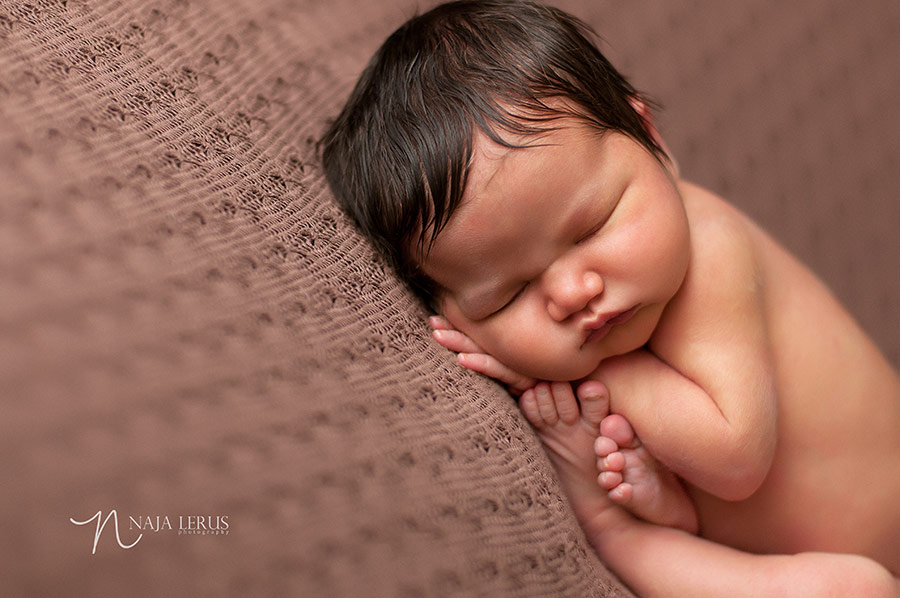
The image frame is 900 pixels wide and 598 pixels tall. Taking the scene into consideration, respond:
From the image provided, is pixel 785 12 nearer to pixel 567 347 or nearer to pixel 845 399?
pixel 845 399

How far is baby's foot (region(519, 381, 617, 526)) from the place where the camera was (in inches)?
31.9

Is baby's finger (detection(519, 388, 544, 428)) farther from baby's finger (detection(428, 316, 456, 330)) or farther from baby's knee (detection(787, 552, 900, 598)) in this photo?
baby's knee (detection(787, 552, 900, 598))

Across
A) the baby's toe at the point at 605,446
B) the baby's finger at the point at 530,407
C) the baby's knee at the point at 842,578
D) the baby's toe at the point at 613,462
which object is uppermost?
the baby's finger at the point at 530,407

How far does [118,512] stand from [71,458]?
41 millimetres

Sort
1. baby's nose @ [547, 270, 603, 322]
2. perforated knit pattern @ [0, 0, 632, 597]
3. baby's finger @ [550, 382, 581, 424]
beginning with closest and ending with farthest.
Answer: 1. perforated knit pattern @ [0, 0, 632, 597]
2. baby's nose @ [547, 270, 603, 322]
3. baby's finger @ [550, 382, 581, 424]

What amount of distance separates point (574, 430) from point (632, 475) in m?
0.08

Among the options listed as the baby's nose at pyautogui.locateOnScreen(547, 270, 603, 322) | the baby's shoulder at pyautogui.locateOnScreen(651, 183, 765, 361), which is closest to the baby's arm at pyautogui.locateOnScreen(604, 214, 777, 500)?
the baby's shoulder at pyautogui.locateOnScreen(651, 183, 765, 361)

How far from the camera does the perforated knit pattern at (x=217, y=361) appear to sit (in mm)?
440

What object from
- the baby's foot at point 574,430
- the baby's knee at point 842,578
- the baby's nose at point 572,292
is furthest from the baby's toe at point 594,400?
the baby's knee at point 842,578

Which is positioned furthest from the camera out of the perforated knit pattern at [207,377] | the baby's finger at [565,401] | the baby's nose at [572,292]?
the baby's finger at [565,401]

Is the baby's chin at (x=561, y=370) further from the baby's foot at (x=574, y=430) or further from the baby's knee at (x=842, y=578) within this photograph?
the baby's knee at (x=842, y=578)

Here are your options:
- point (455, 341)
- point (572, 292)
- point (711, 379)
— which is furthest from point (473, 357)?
point (711, 379)

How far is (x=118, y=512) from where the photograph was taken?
0.44 meters

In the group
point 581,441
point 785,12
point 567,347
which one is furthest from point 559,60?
point 785,12
